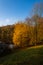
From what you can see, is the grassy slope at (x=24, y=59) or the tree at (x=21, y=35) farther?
the tree at (x=21, y=35)

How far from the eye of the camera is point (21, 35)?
29.2 m

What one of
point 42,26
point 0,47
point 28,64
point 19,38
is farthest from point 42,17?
point 28,64

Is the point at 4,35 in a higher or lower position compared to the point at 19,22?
lower

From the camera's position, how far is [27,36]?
30.4m

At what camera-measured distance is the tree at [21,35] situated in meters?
29.3

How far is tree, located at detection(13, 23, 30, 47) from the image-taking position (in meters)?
29.3

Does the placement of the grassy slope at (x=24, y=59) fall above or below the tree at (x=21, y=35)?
below

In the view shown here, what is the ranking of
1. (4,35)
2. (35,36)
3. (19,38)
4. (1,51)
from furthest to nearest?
1. (4,35)
2. (35,36)
3. (19,38)
4. (1,51)

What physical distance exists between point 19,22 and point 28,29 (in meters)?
3.04

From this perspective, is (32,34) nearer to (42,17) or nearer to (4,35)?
(42,17)

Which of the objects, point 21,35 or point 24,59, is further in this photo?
point 21,35

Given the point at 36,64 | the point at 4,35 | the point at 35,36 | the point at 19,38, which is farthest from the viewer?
the point at 4,35

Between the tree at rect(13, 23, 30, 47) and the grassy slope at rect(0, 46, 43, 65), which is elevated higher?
the tree at rect(13, 23, 30, 47)

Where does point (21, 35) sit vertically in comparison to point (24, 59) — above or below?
above
